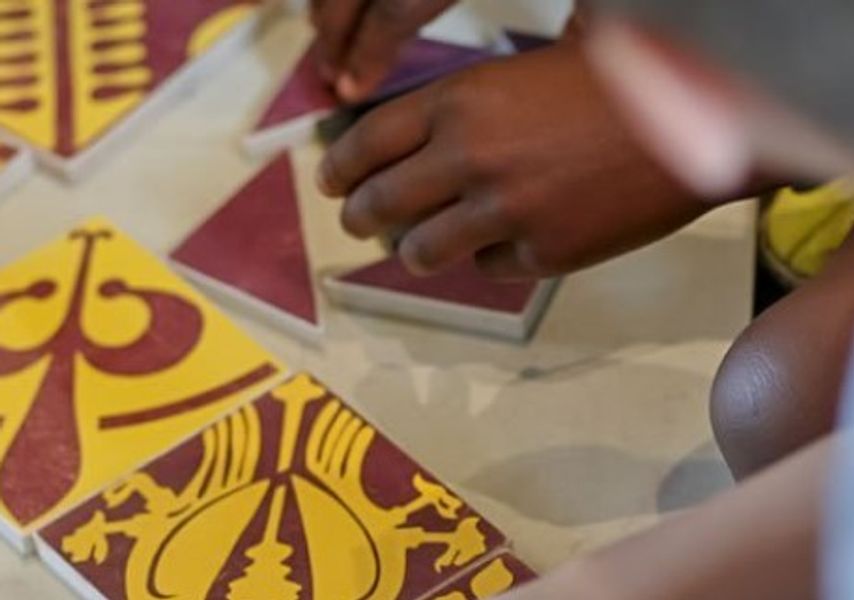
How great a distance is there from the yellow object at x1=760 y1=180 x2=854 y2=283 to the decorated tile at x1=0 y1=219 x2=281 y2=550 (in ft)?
0.88

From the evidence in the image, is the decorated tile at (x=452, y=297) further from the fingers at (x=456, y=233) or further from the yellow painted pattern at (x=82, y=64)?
the yellow painted pattern at (x=82, y=64)

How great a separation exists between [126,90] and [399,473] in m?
0.33

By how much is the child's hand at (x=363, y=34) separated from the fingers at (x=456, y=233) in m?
0.17

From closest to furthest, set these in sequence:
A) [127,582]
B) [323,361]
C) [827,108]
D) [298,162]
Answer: [827,108], [127,582], [323,361], [298,162]

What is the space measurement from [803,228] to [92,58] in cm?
42

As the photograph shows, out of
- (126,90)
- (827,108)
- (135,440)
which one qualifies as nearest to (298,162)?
(126,90)

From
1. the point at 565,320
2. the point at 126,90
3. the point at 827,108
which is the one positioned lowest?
the point at 565,320

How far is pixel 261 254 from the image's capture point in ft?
A: 3.06

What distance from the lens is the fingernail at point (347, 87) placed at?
98 cm

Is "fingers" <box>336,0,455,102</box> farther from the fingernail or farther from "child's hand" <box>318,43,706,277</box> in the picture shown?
"child's hand" <box>318,43,706,277</box>

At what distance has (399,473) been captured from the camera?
31.6 inches

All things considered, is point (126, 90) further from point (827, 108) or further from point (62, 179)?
point (827, 108)

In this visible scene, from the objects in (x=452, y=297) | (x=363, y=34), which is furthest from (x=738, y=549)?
(x=363, y=34)

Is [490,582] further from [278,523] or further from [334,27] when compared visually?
[334,27]
